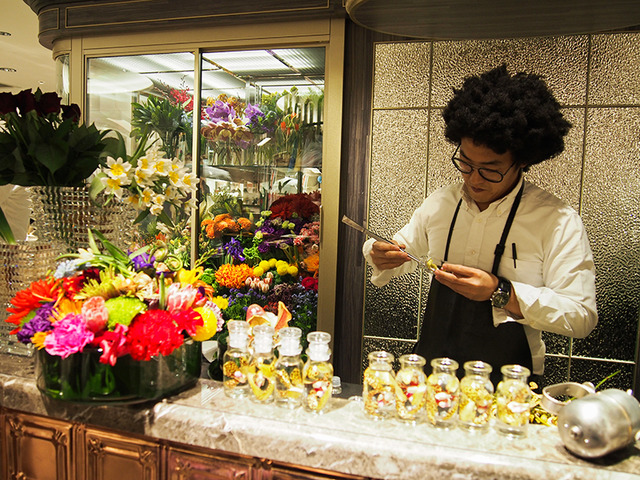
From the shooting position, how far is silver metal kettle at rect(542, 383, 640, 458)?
2.83ft

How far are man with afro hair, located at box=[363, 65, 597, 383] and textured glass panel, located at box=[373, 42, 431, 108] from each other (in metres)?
1.27

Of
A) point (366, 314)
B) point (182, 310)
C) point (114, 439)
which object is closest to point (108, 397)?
point (114, 439)

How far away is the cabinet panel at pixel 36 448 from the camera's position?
1.14 meters

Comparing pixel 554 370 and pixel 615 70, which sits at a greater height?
pixel 615 70

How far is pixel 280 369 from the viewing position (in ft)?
3.46

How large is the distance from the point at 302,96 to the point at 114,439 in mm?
2422

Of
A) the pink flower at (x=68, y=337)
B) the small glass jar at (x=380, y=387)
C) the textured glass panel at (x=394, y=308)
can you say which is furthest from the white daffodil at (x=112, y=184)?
the textured glass panel at (x=394, y=308)

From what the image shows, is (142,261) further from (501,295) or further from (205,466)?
(501,295)

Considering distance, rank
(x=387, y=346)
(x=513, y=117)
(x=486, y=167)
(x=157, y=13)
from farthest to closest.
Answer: (x=157, y=13)
(x=387, y=346)
(x=486, y=167)
(x=513, y=117)

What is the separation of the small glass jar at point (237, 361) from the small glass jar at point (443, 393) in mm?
395

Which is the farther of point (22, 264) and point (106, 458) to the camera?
point (22, 264)

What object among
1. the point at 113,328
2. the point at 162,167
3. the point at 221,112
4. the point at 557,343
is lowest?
the point at 557,343

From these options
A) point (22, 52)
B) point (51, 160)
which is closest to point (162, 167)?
point (51, 160)

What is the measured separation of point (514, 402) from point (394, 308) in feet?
6.51
